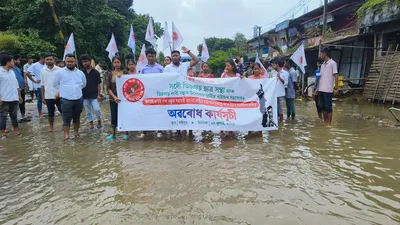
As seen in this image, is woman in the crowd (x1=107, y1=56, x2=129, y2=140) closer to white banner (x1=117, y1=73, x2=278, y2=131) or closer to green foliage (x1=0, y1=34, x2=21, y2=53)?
white banner (x1=117, y1=73, x2=278, y2=131)

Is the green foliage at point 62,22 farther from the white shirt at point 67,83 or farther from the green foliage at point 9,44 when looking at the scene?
the white shirt at point 67,83

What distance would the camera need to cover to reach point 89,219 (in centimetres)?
256

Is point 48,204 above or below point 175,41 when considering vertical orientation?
below

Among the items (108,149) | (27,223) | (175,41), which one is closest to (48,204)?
(27,223)

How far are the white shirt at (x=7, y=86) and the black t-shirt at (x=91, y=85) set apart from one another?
1.36 meters

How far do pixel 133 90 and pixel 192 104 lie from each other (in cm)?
116

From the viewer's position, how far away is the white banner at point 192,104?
542 centimetres

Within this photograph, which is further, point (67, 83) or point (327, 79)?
point (327, 79)

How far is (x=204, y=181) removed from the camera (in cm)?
338

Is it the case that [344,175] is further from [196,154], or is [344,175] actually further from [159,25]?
[159,25]

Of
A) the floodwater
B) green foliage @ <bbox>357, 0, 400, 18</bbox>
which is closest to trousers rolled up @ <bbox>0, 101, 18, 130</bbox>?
the floodwater

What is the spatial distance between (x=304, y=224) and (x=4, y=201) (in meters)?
2.86

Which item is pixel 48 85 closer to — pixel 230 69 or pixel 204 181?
pixel 230 69

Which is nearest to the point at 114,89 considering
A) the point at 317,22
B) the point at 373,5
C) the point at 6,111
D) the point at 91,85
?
the point at 91,85
